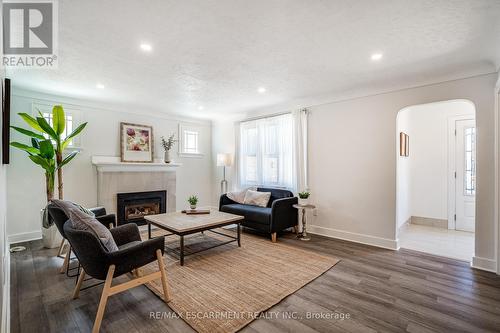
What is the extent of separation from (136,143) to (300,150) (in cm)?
361

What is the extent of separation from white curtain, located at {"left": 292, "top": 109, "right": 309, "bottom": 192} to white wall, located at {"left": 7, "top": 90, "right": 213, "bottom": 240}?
296 cm

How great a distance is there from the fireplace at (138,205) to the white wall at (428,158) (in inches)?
202

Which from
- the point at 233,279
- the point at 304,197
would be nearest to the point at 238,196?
the point at 304,197

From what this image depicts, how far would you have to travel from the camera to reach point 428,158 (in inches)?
202

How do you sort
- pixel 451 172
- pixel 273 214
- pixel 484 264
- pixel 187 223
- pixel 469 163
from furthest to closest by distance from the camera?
1. pixel 451 172
2. pixel 469 163
3. pixel 273 214
4. pixel 187 223
5. pixel 484 264

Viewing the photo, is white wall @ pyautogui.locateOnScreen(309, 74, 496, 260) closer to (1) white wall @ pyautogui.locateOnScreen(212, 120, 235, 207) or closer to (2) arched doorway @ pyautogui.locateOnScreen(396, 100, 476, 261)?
(2) arched doorway @ pyautogui.locateOnScreen(396, 100, 476, 261)

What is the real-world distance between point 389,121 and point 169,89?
3688mm

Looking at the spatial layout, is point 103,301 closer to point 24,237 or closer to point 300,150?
point 24,237

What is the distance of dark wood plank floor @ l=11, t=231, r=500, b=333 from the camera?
1.91 meters

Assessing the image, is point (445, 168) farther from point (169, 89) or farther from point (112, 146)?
point (112, 146)

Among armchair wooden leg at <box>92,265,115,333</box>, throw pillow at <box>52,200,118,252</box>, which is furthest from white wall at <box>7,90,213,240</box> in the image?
armchair wooden leg at <box>92,265,115,333</box>

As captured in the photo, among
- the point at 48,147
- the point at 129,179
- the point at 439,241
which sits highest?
the point at 48,147

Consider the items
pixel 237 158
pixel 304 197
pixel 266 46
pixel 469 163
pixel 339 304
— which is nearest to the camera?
pixel 339 304

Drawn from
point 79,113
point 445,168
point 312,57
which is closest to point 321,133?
point 312,57
